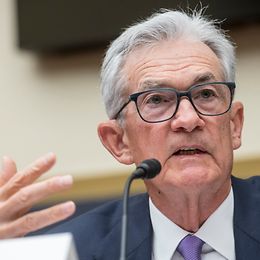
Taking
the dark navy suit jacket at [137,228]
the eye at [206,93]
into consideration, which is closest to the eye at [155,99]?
the eye at [206,93]

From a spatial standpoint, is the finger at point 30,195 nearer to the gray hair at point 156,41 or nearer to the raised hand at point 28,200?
the raised hand at point 28,200

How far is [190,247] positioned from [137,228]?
0.66 feet

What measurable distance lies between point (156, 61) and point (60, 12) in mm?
1813

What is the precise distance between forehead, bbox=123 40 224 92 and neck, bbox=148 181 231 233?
0.30 m

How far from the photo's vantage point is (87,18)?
4285 mm

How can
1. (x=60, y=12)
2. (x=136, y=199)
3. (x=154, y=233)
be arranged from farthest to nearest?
(x=60, y=12)
(x=136, y=199)
(x=154, y=233)

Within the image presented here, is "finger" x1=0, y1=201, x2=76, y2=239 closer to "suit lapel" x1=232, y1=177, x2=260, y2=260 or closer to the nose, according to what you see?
the nose

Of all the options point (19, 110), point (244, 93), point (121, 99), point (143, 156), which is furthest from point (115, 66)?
point (19, 110)

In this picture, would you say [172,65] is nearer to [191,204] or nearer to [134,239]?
[191,204]

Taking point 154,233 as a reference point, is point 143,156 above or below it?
above

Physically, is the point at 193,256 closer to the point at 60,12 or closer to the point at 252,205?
the point at 252,205

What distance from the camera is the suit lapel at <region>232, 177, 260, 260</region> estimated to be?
8.20 ft

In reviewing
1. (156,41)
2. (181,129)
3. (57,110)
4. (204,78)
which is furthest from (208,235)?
(57,110)

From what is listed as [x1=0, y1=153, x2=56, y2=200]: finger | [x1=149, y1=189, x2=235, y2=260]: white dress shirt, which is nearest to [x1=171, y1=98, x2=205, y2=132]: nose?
[x1=149, y1=189, x2=235, y2=260]: white dress shirt
